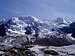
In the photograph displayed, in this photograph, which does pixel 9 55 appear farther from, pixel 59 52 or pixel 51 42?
pixel 51 42

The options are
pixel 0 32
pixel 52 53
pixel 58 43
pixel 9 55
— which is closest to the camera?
pixel 9 55

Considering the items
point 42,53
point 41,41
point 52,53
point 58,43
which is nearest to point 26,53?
point 42,53

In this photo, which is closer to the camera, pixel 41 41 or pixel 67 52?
pixel 67 52

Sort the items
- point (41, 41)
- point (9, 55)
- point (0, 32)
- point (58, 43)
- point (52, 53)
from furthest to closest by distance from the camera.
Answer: point (0, 32) < point (41, 41) < point (58, 43) < point (52, 53) < point (9, 55)

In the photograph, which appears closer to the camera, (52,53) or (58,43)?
(52,53)

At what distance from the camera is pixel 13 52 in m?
65.6

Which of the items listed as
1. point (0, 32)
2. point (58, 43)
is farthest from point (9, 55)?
point (0, 32)

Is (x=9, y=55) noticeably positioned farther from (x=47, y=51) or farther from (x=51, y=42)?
(x=51, y=42)

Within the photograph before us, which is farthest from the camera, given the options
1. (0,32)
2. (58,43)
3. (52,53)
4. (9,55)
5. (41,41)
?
(0,32)

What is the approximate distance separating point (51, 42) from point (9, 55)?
170 feet

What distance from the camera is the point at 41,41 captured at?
115 meters

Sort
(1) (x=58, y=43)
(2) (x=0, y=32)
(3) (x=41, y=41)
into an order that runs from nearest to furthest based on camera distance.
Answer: (1) (x=58, y=43) < (3) (x=41, y=41) < (2) (x=0, y=32)

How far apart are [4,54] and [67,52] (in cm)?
2715

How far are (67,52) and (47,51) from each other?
346 inches
